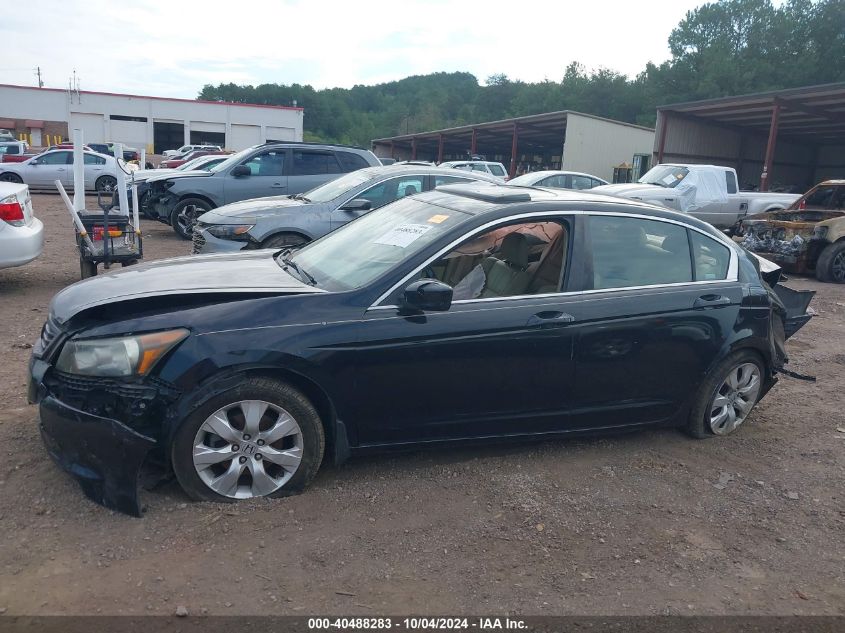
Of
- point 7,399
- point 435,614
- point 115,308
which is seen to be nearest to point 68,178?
point 7,399

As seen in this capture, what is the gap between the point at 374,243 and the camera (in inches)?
175

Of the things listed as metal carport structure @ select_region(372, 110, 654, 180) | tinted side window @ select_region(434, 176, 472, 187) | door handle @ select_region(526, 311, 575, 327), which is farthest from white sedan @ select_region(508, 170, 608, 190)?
metal carport structure @ select_region(372, 110, 654, 180)

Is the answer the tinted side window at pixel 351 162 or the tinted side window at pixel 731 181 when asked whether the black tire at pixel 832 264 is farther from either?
the tinted side window at pixel 351 162

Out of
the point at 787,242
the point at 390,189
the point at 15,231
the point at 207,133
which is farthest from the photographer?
the point at 207,133

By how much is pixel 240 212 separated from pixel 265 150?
397 centimetres

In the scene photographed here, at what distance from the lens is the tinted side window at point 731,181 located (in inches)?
712

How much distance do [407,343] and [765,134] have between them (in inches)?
1369

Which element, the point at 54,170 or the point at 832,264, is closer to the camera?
the point at 832,264

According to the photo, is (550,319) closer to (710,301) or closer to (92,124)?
(710,301)

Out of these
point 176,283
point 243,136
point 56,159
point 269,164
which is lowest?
point 56,159

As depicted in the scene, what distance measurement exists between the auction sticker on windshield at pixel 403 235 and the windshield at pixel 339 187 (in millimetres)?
4797

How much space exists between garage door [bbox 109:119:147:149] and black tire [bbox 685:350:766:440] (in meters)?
56.9

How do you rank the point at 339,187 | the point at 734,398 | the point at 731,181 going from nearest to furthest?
the point at 734,398, the point at 339,187, the point at 731,181

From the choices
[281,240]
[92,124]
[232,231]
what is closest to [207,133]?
[92,124]
